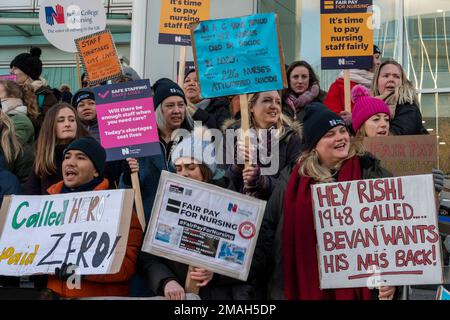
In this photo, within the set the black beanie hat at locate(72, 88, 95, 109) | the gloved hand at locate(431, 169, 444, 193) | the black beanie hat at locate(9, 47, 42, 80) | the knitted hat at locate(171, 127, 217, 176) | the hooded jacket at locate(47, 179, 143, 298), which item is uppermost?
the black beanie hat at locate(9, 47, 42, 80)

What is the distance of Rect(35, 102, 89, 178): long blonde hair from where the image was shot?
20.0ft

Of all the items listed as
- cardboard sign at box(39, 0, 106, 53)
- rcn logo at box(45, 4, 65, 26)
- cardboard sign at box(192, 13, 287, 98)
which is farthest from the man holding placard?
rcn logo at box(45, 4, 65, 26)

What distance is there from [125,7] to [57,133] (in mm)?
7876

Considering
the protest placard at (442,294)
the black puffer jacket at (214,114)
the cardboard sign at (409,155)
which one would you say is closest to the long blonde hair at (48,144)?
the black puffer jacket at (214,114)

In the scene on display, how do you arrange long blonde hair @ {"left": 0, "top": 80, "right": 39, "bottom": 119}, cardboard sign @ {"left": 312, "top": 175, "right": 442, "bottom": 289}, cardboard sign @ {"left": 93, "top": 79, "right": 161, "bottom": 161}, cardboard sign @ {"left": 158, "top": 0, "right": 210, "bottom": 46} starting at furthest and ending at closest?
cardboard sign @ {"left": 158, "top": 0, "right": 210, "bottom": 46} → long blonde hair @ {"left": 0, "top": 80, "right": 39, "bottom": 119} → cardboard sign @ {"left": 93, "top": 79, "right": 161, "bottom": 161} → cardboard sign @ {"left": 312, "top": 175, "right": 442, "bottom": 289}

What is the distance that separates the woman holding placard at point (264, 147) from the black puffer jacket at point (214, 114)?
848 mm

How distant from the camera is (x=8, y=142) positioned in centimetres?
646

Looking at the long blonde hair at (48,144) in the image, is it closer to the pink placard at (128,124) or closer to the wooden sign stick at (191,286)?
the pink placard at (128,124)

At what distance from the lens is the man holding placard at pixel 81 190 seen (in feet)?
16.1

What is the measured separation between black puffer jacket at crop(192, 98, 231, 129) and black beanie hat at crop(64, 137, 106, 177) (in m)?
1.61

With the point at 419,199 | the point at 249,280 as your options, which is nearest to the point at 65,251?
the point at 249,280

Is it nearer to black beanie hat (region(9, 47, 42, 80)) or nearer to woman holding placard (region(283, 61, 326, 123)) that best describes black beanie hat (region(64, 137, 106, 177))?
woman holding placard (region(283, 61, 326, 123))
